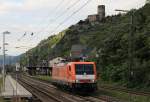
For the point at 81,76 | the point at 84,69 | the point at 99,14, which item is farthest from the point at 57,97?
the point at 99,14

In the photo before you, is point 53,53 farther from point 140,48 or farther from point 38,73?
point 140,48

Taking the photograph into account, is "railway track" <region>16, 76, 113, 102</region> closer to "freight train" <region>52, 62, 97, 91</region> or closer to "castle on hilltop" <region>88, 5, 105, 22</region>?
"freight train" <region>52, 62, 97, 91</region>

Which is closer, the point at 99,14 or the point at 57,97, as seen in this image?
the point at 57,97

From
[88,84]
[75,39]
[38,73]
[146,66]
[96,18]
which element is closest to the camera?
[88,84]

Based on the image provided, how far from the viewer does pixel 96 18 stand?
153 m

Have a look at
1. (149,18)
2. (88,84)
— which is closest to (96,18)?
(149,18)

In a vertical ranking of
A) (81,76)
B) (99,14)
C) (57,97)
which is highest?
(99,14)

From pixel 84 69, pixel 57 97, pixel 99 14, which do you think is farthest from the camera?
pixel 99 14

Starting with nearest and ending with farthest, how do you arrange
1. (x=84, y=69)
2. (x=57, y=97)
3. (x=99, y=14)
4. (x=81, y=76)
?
(x=57, y=97)
(x=81, y=76)
(x=84, y=69)
(x=99, y=14)

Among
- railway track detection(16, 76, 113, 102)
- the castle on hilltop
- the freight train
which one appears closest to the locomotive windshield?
the freight train

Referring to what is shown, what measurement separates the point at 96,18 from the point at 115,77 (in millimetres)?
96328

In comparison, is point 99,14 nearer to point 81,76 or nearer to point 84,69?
point 84,69

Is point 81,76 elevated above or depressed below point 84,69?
below

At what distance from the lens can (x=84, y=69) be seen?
41375 mm
